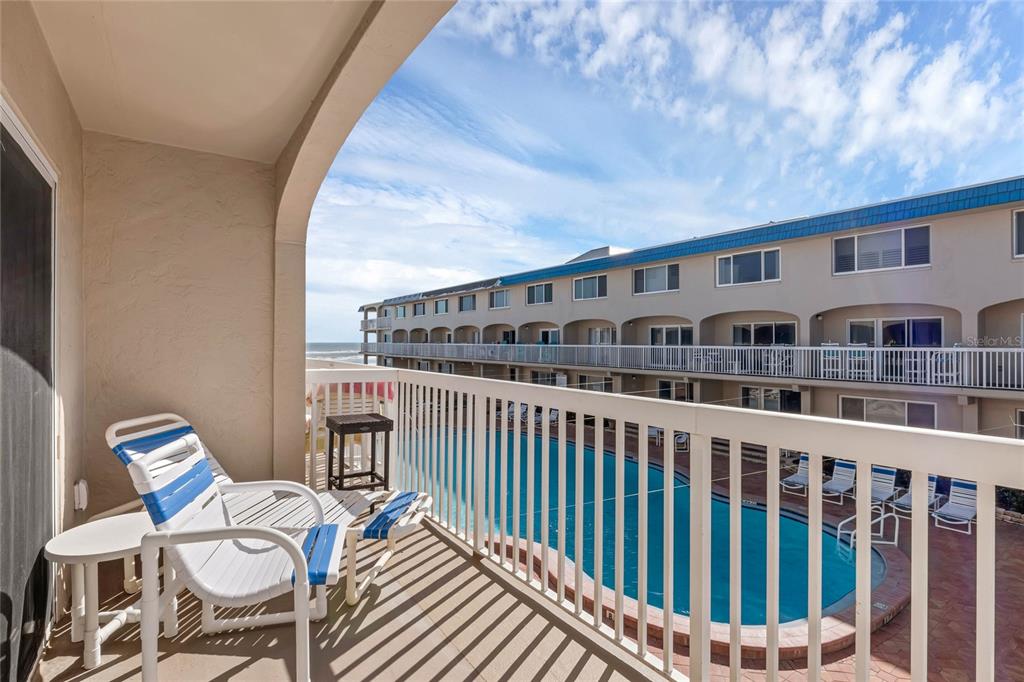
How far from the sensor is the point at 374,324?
109 ft

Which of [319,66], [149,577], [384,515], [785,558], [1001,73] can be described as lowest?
[785,558]

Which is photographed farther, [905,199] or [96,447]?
[905,199]

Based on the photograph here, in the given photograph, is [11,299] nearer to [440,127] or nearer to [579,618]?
[579,618]

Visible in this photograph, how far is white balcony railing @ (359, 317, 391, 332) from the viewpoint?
3186 cm

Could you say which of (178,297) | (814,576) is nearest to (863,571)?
(814,576)

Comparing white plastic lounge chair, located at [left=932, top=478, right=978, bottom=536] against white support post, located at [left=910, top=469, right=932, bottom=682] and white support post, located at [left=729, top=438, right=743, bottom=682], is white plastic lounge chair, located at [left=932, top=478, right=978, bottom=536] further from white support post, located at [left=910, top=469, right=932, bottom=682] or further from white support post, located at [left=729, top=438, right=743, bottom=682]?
white support post, located at [left=910, top=469, right=932, bottom=682]

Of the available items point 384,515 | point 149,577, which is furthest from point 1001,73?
point 149,577

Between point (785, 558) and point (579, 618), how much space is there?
19.4 ft

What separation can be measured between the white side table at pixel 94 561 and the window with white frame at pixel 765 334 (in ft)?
48.6

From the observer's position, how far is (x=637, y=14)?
17.0 feet

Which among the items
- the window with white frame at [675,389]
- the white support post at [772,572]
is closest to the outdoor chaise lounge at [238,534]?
the white support post at [772,572]

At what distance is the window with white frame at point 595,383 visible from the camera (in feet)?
56.4

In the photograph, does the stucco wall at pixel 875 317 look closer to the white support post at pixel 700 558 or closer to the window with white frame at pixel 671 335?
the window with white frame at pixel 671 335

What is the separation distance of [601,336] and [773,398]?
679 cm
